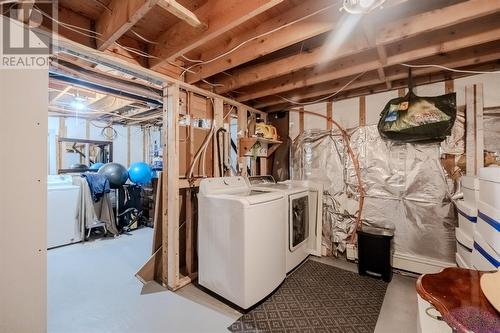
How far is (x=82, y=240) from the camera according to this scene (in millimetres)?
3834

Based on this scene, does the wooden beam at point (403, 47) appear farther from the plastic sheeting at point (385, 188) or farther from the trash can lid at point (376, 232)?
the trash can lid at point (376, 232)

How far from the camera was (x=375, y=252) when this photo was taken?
8.74ft

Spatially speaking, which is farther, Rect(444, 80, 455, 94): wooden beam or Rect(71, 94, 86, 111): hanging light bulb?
Rect(71, 94, 86, 111): hanging light bulb

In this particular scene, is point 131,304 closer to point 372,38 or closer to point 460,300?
point 460,300

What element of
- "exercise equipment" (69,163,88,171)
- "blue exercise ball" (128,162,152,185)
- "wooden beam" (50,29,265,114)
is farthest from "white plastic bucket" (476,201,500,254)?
"exercise equipment" (69,163,88,171)

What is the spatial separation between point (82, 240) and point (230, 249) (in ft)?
10.4

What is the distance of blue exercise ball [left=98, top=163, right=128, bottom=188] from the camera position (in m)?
4.28

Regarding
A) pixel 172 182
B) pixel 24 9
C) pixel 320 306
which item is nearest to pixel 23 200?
pixel 24 9

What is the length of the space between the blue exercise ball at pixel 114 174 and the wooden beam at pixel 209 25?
9.49 ft

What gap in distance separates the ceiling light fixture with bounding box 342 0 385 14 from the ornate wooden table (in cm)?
141

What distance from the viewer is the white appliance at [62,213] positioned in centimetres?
354

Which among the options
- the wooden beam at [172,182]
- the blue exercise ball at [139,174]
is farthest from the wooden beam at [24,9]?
the blue exercise ball at [139,174]

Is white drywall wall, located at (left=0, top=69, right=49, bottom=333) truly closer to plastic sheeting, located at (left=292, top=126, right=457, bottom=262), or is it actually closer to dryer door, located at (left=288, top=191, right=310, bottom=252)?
dryer door, located at (left=288, top=191, right=310, bottom=252)

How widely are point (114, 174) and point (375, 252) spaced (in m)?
4.41
